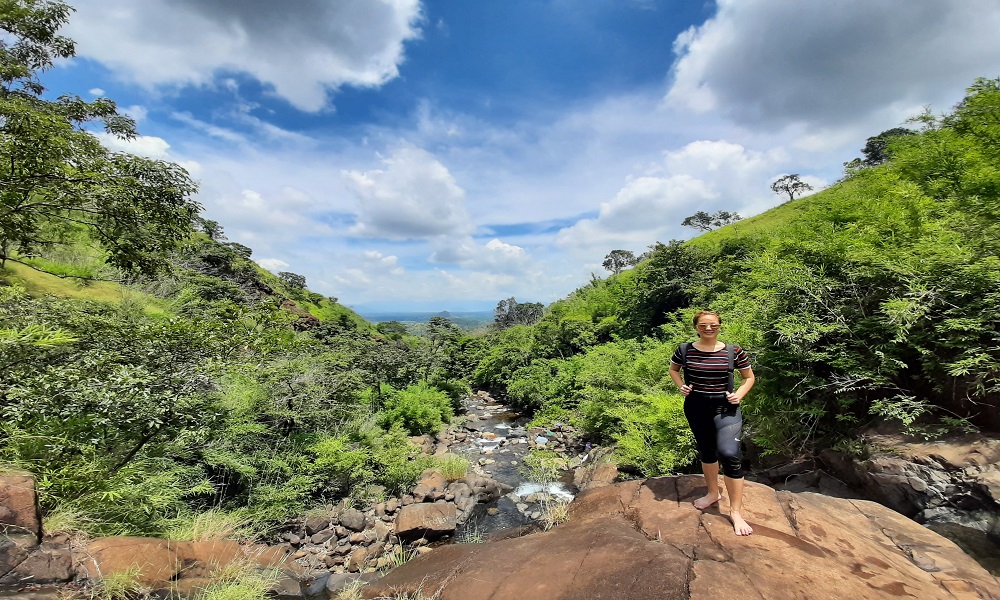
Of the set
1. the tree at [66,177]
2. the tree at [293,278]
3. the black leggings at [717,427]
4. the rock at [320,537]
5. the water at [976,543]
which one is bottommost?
the rock at [320,537]

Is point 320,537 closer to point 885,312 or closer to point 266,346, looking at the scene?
point 266,346

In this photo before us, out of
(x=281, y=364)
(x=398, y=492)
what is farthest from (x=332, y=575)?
(x=281, y=364)

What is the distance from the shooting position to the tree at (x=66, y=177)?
4.95 meters

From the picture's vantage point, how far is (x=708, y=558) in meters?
3.79

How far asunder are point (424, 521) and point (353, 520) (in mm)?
2167

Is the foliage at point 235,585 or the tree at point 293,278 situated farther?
the tree at point 293,278

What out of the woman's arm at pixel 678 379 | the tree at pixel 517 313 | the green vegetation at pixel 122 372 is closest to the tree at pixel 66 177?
the green vegetation at pixel 122 372

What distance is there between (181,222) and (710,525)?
379 inches

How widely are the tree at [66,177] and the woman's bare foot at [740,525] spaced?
970cm

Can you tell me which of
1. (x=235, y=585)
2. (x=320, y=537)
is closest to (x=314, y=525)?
(x=320, y=537)

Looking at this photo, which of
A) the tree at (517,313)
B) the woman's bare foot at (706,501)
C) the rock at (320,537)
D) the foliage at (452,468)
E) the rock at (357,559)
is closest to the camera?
the woman's bare foot at (706,501)

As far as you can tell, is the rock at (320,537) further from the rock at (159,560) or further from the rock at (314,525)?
the rock at (159,560)

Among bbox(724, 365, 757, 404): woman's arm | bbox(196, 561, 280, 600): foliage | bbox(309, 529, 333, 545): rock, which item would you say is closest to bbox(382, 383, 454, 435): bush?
bbox(309, 529, 333, 545): rock

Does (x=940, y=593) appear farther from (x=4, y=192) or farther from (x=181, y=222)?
(x=4, y=192)
